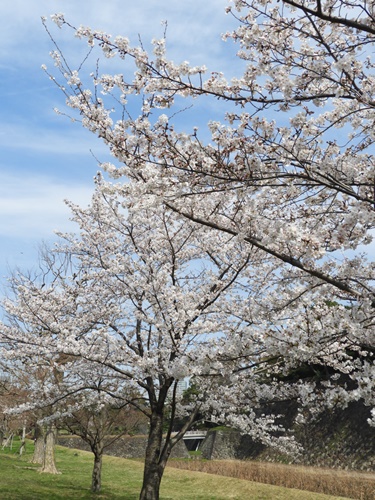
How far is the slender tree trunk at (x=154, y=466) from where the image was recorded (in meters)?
11.1

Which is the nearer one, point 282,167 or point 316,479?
point 282,167

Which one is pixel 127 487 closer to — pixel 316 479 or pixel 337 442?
pixel 316 479

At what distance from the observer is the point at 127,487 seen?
20062 millimetres

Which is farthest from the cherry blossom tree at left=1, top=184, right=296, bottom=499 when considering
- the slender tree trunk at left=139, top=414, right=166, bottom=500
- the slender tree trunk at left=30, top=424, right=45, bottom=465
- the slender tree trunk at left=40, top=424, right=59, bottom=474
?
the slender tree trunk at left=30, top=424, right=45, bottom=465

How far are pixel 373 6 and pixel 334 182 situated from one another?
2.07m

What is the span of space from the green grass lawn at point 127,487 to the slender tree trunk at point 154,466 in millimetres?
5433

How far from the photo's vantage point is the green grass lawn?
1630 centimetres

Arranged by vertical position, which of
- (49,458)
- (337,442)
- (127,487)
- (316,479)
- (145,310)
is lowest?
(127,487)

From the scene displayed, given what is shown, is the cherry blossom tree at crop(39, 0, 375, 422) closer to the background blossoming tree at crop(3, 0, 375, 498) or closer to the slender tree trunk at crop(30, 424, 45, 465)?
the background blossoming tree at crop(3, 0, 375, 498)

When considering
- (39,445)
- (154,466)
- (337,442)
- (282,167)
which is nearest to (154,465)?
(154,466)

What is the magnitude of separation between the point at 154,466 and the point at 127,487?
10.0 m

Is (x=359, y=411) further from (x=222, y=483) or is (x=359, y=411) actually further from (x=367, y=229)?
(x=367, y=229)

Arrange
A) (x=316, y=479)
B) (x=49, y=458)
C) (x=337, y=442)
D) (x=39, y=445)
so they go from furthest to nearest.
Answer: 1. (x=39, y=445)
2. (x=337, y=442)
3. (x=49, y=458)
4. (x=316, y=479)

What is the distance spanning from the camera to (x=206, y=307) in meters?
11.0
